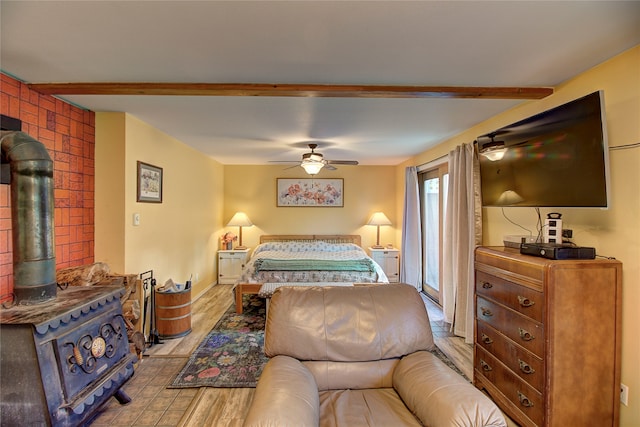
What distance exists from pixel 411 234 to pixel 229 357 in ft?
11.7

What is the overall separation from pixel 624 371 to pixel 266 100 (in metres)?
3.13

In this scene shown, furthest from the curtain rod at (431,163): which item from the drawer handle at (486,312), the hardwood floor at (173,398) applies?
the hardwood floor at (173,398)

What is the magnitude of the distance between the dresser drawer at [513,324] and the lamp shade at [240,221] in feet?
14.4

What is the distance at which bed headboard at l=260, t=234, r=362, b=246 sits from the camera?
5941 millimetres

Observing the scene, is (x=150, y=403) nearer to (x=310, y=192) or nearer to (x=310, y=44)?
(x=310, y=44)

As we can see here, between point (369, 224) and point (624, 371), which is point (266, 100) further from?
point (369, 224)

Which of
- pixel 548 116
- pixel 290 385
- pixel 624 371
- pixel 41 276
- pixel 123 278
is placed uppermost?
pixel 548 116

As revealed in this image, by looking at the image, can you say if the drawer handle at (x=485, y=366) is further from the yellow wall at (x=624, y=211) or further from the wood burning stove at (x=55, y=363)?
the wood burning stove at (x=55, y=363)

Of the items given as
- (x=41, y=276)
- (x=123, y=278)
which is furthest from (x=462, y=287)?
(x=41, y=276)

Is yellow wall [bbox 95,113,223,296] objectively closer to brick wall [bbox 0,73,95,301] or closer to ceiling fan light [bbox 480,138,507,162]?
brick wall [bbox 0,73,95,301]

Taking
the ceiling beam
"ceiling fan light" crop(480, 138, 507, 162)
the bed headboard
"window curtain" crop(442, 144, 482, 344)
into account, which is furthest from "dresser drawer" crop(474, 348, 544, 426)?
the bed headboard

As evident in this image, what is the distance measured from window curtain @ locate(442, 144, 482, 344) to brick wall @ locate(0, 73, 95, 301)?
12.9 feet

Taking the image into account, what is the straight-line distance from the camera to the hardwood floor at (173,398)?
1.98 meters

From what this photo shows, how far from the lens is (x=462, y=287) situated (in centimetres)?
330
